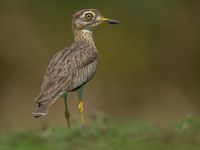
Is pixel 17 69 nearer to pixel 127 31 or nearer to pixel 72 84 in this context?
pixel 127 31

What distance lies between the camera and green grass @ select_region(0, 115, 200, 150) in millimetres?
13273

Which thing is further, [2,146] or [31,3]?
[31,3]

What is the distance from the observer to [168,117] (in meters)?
22.6

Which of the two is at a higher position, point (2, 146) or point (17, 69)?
point (17, 69)

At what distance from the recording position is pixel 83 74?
1716cm

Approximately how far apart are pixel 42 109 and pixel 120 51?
1205cm

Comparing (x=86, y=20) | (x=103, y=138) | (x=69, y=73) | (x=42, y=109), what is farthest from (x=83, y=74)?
(x=103, y=138)

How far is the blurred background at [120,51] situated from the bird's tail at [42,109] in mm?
9223

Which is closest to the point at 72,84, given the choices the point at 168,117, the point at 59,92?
the point at 59,92

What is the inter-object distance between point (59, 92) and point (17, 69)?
11074 millimetres

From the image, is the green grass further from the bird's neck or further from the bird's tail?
the bird's neck

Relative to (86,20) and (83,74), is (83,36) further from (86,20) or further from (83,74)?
(83,74)

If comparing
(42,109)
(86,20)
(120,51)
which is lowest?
(42,109)

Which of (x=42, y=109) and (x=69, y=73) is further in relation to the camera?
(x=69, y=73)
